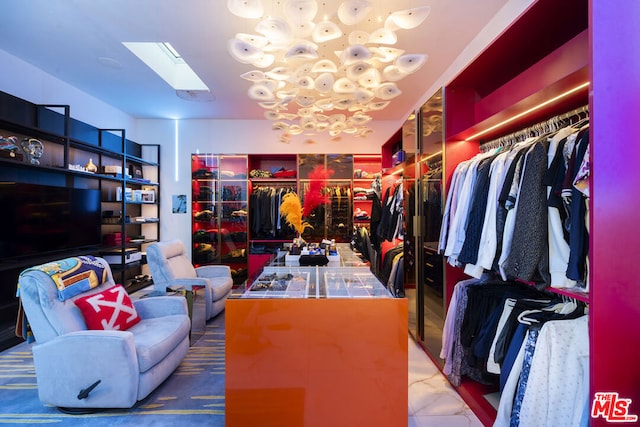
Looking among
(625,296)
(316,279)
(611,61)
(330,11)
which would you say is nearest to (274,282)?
(316,279)

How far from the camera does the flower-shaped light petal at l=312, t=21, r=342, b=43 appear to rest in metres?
1.84

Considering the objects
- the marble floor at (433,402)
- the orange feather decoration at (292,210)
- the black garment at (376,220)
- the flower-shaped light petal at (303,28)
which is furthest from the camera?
the black garment at (376,220)

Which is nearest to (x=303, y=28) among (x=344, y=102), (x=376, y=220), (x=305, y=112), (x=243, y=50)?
(x=243, y=50)

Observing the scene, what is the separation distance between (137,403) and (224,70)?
129 inches

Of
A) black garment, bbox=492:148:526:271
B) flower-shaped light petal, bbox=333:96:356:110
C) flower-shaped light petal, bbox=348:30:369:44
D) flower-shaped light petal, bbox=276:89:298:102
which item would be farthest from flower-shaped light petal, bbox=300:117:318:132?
black garment, bbox=492:148:526:271

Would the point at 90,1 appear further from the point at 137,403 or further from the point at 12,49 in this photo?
the point at 137,403

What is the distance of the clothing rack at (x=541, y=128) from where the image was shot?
156cm

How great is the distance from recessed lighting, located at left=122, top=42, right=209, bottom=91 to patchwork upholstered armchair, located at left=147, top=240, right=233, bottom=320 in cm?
205

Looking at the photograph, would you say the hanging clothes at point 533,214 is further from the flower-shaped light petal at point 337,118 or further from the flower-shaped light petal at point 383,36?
the flower-shaped light petal at point 337,118

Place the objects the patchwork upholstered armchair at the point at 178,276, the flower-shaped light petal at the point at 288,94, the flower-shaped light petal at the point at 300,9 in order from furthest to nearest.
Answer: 1. the patchwork upholstered armchair at the point at 178,276
2. the flower-shaped light petal at the point at 288,94
3. the flower-shaped light petal at the point at 300,9

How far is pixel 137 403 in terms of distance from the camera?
1.93 meters

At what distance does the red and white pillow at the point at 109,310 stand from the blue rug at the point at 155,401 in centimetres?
52

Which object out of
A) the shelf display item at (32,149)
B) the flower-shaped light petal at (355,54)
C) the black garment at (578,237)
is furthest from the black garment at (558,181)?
the shelf display item at (32,149)

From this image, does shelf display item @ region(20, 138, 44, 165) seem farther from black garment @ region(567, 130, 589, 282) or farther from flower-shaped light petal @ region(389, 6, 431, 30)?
black garment @ region(567, 130, 589, 282)
